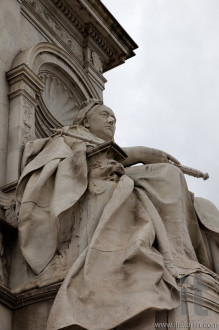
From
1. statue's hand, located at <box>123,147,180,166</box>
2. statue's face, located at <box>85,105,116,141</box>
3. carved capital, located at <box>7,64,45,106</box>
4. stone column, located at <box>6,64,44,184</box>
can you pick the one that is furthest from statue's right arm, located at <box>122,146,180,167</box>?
carved capital, located at <box>7,64,45,106</box>

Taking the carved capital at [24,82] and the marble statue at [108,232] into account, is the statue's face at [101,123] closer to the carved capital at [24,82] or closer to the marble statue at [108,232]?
the marble statue at [108,232]

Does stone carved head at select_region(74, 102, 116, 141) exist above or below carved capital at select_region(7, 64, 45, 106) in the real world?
below

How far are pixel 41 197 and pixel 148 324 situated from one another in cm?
210

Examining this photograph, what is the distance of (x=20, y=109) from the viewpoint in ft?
32.0

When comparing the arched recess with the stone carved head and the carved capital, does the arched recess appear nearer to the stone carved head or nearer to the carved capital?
the carved capital

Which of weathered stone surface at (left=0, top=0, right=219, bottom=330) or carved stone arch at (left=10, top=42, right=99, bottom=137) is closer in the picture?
weathered stone surface at (left=0, top=0, right=219, bottom=330)

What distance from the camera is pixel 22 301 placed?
289 inches

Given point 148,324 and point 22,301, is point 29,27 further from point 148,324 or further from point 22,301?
point 148,324

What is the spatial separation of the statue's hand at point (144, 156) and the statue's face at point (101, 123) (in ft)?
1.19

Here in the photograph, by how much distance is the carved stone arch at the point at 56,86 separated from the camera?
35.6 ft

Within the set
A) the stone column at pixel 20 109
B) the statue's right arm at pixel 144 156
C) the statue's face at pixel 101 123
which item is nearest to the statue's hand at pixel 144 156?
the statue's right arm at pixel 144 156

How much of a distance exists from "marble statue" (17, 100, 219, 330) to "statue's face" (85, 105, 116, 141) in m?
0.24

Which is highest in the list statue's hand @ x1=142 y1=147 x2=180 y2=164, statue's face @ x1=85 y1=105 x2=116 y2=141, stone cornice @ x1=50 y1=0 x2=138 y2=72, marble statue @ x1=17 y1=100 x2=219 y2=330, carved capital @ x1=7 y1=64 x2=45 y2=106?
stone cornice @ x1=50 y1=0 x2=138 y2=72

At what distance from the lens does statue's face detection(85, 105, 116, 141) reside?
9.61 meters
